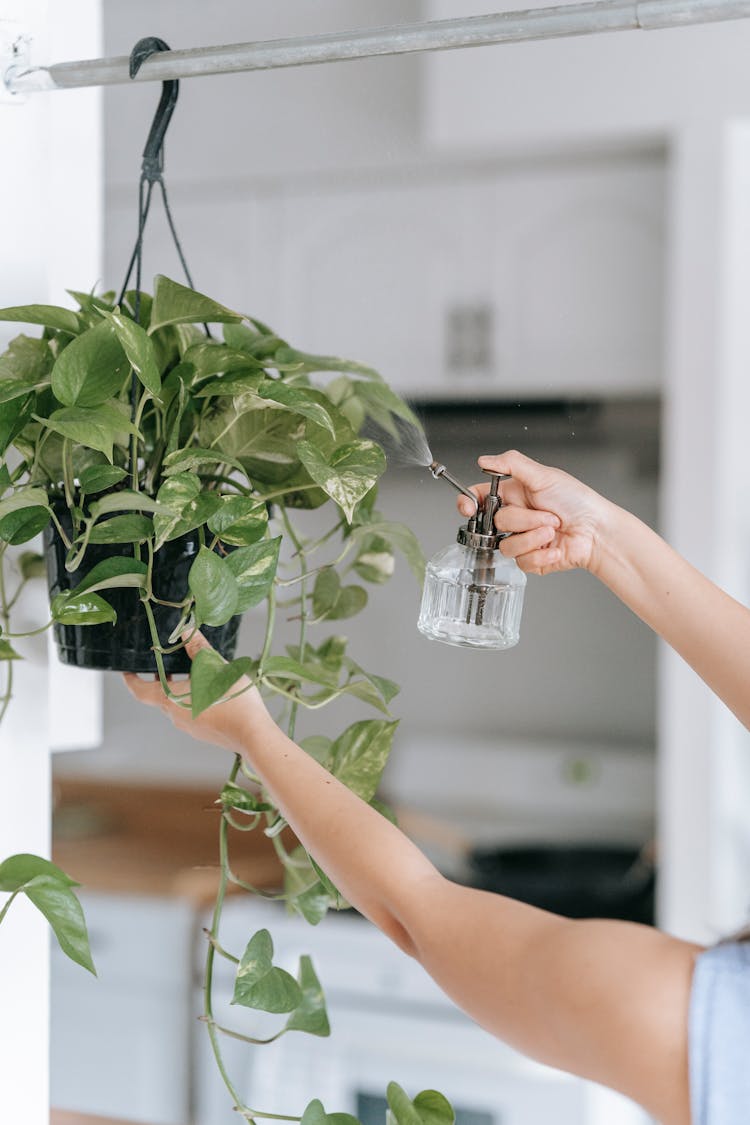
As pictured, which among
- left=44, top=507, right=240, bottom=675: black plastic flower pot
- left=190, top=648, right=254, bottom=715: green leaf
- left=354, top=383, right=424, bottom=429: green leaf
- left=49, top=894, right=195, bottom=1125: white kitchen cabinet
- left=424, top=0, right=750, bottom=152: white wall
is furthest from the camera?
Answer: left=49, top=894, right=195, bottom=1125: white kitchen cabinet

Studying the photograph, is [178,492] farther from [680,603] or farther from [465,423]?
[465,423]

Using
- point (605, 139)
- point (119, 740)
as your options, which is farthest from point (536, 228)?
point (119, 740)

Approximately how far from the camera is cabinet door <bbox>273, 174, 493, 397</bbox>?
7.74 feet

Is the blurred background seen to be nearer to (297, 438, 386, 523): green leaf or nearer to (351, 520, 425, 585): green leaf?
(351, 520, 425, 585): green leaf

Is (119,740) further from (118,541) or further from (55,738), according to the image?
(118,541)

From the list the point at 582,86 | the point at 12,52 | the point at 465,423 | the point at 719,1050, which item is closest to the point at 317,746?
the point at 719,1050

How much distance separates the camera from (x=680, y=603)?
27.2 inches

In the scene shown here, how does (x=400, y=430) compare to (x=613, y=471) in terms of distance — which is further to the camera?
(x=613, y=471)

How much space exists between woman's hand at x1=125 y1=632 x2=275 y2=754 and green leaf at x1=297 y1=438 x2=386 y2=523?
0.12 metres

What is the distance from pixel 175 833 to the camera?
2.75m

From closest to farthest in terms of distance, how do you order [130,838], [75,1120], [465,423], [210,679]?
1. [210,679]
2. [75,1120]
3. [465,423]
4. [130,838]

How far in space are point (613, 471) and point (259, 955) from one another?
1886mm

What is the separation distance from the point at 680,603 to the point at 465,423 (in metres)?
1.33

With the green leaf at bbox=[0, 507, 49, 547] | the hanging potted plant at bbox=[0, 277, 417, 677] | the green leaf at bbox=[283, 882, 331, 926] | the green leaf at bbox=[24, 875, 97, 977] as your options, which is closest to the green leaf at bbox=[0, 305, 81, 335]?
the hanging potted plant at bbox=[0, 277, 417, 677]
